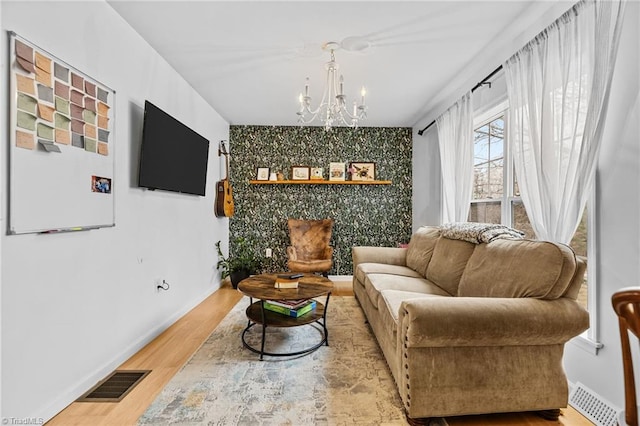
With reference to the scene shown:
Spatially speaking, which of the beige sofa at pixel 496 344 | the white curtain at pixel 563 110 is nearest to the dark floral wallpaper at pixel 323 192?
the white curtain at pixel 563 110

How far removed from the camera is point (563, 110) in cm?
194

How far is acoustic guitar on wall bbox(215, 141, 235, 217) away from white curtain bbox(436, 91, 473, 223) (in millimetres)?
2884

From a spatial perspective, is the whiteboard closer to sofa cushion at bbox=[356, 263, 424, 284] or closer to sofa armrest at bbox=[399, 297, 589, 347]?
sofa armrest at bbox=[399, 297, 589, 347]

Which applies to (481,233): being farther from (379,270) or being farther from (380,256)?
(380,256)

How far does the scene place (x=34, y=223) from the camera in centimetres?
156

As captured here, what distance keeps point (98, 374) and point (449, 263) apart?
2.60 metres

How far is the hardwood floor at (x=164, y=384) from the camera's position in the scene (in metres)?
1.66

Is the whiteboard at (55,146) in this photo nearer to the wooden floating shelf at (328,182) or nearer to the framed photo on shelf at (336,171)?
the wooden floating shelf at (328,182)

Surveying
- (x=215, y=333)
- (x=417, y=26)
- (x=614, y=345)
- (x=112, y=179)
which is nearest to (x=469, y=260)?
(x=614, y=345)

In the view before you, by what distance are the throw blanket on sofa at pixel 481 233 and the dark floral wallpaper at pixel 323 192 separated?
216 centimetres

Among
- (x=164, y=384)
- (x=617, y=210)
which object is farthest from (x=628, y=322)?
(x=164, y=384)

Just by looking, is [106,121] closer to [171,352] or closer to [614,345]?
[171,352]

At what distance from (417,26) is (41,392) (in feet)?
10.4

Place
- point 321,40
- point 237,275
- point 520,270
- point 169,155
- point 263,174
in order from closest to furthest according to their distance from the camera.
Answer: point 520,270 < point 321,40 < point 169,155 < point 237,275 < point 263,174
